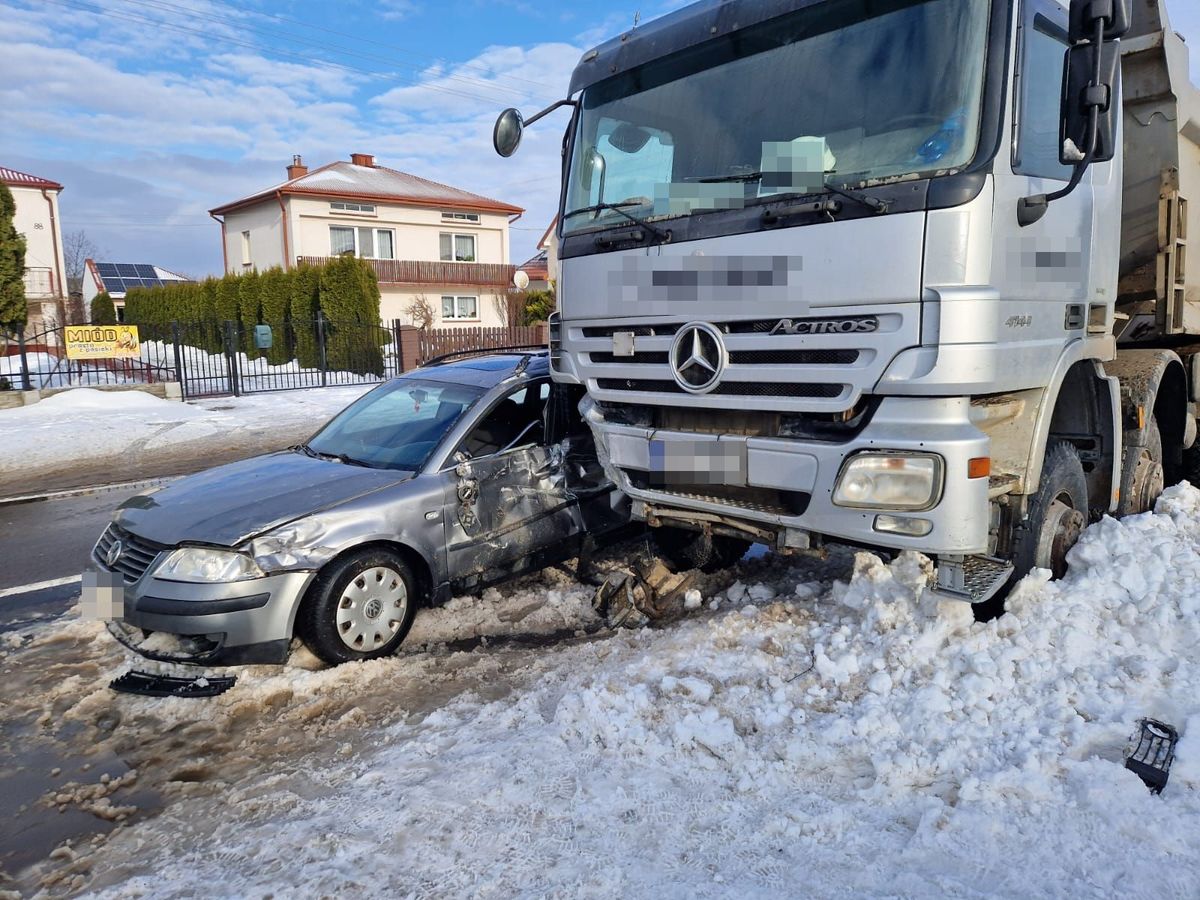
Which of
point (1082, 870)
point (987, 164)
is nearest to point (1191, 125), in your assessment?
point (987, 164)

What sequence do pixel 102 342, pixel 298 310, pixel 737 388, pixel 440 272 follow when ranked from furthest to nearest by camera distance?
pixel 440 272 < pixel 298 310 < pixel 102 342 < pixel 737 388

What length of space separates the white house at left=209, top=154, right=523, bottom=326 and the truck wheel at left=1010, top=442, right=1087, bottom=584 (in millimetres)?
31838

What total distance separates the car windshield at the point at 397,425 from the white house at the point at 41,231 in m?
37.6

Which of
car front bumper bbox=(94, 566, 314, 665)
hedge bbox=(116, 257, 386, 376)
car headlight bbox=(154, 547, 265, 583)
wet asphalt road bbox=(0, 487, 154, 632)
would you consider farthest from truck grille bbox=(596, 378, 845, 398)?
hedge bbox=(116, 257, 386, 376)

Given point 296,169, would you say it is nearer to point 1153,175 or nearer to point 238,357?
point 238,357

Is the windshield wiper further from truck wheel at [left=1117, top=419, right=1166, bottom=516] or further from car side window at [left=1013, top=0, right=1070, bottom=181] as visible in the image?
truck wheel at [left=1117, top=419, right=1166, bottom=516]

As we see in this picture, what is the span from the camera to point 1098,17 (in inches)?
125

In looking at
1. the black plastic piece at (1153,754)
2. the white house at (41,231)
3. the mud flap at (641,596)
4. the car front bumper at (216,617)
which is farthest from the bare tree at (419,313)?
the black plastic piece at (1153,754)

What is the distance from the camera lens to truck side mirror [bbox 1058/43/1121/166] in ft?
10.5

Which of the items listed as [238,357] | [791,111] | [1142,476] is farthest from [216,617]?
[238,357]

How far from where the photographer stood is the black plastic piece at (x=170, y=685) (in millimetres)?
3854

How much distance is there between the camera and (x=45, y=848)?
2.96 metres

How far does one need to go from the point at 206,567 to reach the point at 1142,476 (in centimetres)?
565

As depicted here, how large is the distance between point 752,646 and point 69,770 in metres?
3.06
